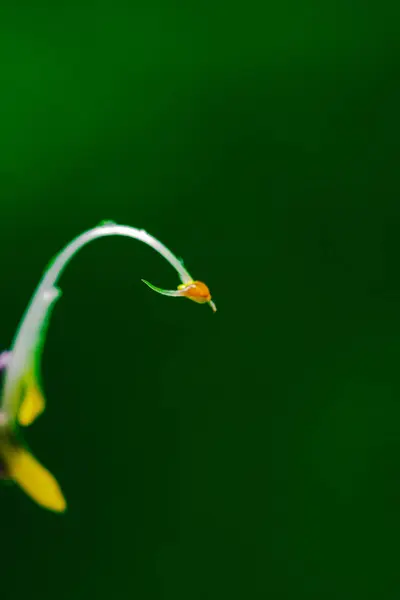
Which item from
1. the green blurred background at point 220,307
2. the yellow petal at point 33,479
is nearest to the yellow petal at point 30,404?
the yellow petal at point 33,479

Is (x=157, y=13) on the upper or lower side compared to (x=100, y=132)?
upper

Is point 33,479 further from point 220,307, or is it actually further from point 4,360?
point 220,307

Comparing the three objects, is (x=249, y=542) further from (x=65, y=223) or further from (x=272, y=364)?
(x=65, y=223)

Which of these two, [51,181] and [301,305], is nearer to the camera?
[51,181]

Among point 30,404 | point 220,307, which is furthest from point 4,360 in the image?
point 220,307

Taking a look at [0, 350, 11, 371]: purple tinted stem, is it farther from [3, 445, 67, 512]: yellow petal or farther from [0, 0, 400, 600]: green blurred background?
[0, 0, 400, 600]: green blurred background

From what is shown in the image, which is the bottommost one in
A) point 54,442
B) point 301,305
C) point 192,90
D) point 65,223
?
point 54,442

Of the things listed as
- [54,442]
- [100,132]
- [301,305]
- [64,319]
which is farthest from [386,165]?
[54,442]
